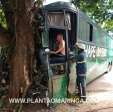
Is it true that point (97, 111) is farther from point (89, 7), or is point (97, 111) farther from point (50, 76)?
point (89, 7)

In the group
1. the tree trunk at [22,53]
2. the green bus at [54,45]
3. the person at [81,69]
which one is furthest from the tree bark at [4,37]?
the person at [81,69]

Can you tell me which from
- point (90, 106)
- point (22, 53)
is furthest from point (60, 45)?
point (90, 106)

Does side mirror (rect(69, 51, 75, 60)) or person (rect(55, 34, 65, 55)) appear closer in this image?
person (rect(55, 34, 65, 55))

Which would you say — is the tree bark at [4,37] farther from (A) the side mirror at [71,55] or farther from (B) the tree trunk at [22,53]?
(A) the side mirror at [71,55]

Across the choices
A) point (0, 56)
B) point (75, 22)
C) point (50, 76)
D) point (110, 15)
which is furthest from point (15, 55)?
point (110, 15)

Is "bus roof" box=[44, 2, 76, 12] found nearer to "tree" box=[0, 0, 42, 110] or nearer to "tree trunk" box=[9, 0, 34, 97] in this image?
"tree" box=[0, 0, 42, 110]

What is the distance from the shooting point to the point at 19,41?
29.3 feet

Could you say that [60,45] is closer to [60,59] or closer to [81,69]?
[60,59]

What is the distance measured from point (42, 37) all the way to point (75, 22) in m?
1.72

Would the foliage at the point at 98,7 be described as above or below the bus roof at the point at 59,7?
above

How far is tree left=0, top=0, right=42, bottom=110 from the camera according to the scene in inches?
350

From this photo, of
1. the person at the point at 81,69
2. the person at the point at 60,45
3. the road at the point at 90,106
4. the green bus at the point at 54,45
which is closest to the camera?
the green bus at the point at 54,45

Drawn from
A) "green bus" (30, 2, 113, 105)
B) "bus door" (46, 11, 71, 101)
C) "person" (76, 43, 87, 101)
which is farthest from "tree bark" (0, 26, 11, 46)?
"person" (76, 43, 87, 101)

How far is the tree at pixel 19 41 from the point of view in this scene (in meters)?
8.89
